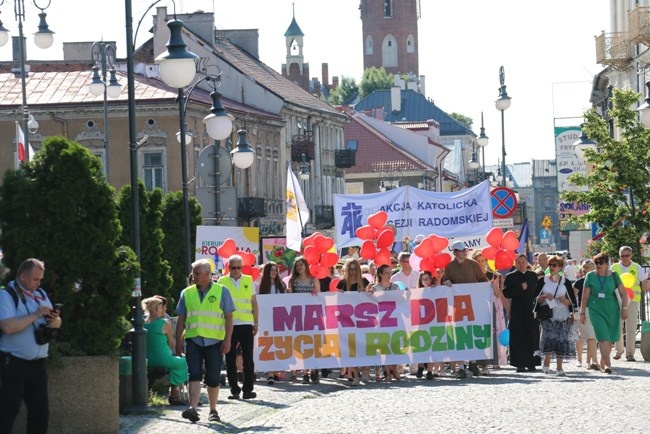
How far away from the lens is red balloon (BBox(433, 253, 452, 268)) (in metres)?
23.1

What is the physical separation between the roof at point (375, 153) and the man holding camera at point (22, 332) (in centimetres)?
9152

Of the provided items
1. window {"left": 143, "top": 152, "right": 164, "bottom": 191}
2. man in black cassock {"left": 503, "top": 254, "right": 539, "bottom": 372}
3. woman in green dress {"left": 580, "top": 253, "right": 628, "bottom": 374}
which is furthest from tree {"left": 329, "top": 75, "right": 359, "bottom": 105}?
woman in green dress {"left": 580, "top": 253, "right": 628, "bottom": 374}

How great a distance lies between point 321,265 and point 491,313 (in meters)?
2.48

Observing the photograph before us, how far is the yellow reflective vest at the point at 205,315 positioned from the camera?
16.6m

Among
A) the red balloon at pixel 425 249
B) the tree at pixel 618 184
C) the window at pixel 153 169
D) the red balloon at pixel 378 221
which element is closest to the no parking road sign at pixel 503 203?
the tree at pixel 618 184

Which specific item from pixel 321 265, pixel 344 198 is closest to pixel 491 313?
pixel 321 265

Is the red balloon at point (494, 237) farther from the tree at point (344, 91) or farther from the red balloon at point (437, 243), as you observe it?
the tree at point (344, 91)

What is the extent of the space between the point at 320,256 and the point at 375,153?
8405 cm

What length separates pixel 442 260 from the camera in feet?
75.9

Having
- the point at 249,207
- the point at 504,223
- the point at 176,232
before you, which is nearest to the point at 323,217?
the point at 249,207

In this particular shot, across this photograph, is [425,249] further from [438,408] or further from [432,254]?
[438,408]

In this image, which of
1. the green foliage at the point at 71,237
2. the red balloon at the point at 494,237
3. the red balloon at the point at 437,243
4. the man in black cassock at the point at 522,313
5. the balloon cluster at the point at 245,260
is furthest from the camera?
the red balloon at the point at 494,237

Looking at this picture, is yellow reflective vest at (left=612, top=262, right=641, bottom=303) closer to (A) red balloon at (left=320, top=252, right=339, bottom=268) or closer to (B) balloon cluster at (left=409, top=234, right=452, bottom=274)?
(B) balloon cluster at (left=409, top=234, right=452, bottom=274)

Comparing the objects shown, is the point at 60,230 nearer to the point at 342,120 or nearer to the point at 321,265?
the point at 321,265
